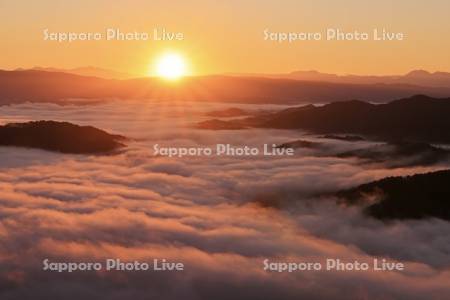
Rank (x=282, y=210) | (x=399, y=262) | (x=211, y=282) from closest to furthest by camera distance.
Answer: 1. (x=211, y=282)
2. (x=399, y=262)
3. (x=282, y=210)

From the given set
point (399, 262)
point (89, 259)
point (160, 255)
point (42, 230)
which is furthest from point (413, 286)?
point (42, 230)

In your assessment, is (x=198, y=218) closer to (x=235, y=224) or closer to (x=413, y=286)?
(x=235, y=224)

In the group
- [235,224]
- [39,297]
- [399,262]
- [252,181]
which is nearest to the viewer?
[39,297]

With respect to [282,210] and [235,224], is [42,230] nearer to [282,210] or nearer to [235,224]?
[235,224]

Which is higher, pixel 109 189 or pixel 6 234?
pixel 109 189

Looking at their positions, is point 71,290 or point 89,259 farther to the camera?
point 89,259

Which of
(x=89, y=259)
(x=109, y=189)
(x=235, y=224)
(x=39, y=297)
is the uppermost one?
(x=109, y=189)
